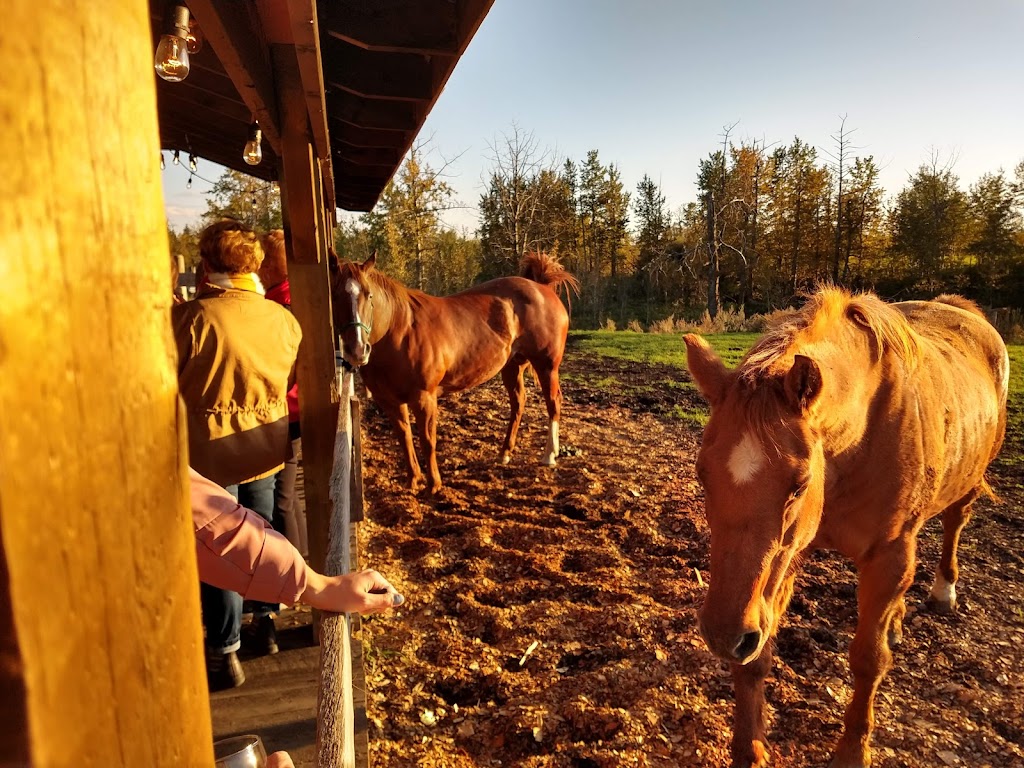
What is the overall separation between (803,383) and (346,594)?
168 centimetres

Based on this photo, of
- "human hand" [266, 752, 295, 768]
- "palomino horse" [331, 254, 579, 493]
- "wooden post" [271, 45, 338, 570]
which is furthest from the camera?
"palomino horse" [331, 254, 579, 493]

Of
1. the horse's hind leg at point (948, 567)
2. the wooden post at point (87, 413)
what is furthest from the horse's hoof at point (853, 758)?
the wooden post at point (87, 413)

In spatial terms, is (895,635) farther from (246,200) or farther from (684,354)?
(246,200)

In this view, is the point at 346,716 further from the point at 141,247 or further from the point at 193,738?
the point at 141,247

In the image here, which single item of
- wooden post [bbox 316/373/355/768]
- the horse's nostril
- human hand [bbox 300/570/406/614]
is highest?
human hand [bbox 300/570/406/614]

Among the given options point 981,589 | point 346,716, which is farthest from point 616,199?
point 346,716

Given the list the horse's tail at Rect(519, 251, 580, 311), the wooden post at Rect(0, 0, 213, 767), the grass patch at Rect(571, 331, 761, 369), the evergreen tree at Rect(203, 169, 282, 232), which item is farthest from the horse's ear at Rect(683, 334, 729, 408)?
the evergreen tree at Rect(203, 169, 282, 232)

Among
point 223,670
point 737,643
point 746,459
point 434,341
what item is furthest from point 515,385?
point 737,643

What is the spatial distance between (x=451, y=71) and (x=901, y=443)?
8.75 feet

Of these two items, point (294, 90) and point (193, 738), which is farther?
point (294, 90)

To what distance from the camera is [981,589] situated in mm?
4016

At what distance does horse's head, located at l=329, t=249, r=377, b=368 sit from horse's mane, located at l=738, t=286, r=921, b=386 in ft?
11.4

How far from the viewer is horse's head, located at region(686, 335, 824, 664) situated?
198 centimetres

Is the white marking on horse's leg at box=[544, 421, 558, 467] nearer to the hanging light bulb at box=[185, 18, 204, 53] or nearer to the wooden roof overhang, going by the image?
the wooden roof overhang
